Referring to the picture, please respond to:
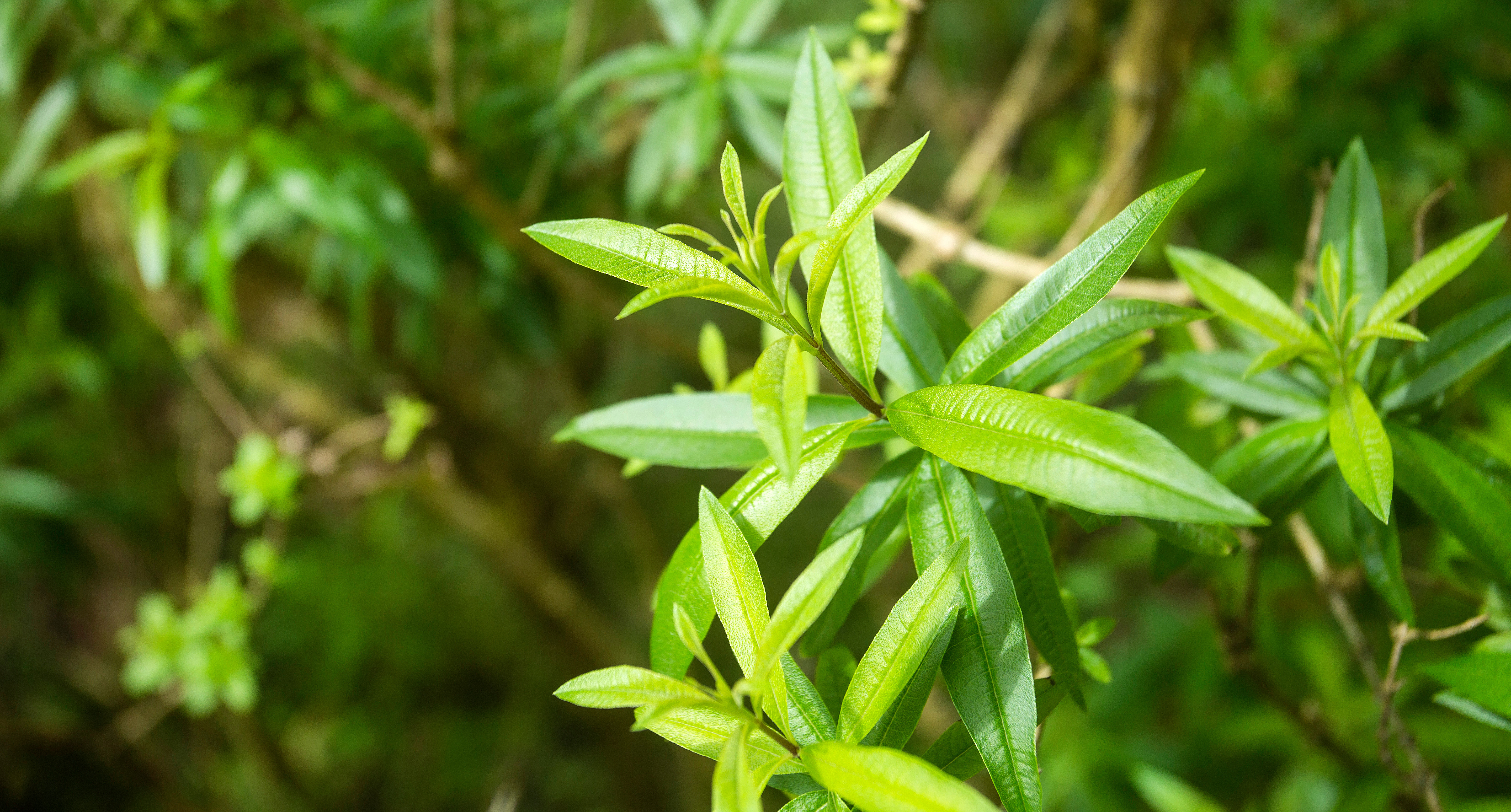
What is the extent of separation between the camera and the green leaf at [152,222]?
0.94m

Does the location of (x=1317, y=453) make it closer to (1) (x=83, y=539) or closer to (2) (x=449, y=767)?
(2) (x=449, y=767)

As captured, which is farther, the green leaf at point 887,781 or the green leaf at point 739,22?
the green leaf at point 739,22

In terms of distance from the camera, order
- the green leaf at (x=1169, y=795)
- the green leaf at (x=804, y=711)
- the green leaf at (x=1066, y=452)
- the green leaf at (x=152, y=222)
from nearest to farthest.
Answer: the green leaf at (x=1066, y=452) < the green leaf at (x=804, y=711) < the green leaf at (x=1169, y=795) < the green leaf at (x=152, y=222)

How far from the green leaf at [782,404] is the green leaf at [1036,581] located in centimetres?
13

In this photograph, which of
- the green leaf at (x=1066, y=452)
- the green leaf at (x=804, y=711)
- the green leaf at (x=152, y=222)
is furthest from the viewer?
the green leaf at (x=152, y=222)

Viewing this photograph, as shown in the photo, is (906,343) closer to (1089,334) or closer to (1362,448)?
(1089,334)

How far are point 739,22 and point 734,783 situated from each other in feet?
2.71

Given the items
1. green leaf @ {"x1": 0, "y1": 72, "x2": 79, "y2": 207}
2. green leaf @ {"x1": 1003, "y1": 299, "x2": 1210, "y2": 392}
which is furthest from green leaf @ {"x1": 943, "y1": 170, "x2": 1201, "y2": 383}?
green leaf @ {"x1": 0, "y1": 72, "x2": 79, "y2": 207}

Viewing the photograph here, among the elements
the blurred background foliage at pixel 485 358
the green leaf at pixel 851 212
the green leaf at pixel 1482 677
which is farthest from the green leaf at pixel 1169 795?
the green leaf at pixel 851 212

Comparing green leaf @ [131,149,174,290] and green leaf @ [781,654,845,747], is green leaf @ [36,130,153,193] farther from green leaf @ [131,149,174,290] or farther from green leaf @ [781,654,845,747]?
green leaf @ [781,654,845,747]

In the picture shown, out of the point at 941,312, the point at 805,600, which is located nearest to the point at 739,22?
the point at 941,312

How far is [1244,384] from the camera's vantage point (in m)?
0.52

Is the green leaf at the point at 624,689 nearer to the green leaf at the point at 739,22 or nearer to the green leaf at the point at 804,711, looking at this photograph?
the green leaf at the point at 804,711

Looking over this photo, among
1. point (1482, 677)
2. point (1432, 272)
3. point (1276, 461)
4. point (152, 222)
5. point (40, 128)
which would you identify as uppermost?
point (40, 128)
